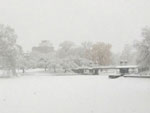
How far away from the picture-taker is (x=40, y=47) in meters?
34.6

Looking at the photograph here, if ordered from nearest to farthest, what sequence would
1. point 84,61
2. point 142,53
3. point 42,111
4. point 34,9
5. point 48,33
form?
point 42,111
point 142,53
point 34,9
point 84,61
point 48,33

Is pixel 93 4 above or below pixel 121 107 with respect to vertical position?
above

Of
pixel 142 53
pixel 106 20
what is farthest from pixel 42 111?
pixel 142 53

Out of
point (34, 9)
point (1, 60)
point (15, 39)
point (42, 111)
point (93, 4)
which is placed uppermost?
point (34, 9)

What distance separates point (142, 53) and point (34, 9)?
9.51m

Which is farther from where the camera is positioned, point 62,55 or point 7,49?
point 62,55

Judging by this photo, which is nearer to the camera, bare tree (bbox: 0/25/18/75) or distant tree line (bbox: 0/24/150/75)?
distant tree line (bbox: 0/24/150/75)

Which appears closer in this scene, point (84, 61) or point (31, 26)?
point (31, 26)

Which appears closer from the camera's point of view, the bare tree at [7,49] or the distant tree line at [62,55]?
the distant tree line at [62,55]

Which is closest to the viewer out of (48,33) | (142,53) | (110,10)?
(110,10)

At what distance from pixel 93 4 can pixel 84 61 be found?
13.9m

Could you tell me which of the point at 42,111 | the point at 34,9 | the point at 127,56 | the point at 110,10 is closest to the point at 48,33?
the point at 127,56

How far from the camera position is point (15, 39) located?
17344 mm

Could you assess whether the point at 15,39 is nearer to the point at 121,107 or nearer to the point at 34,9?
the point at 34,9
